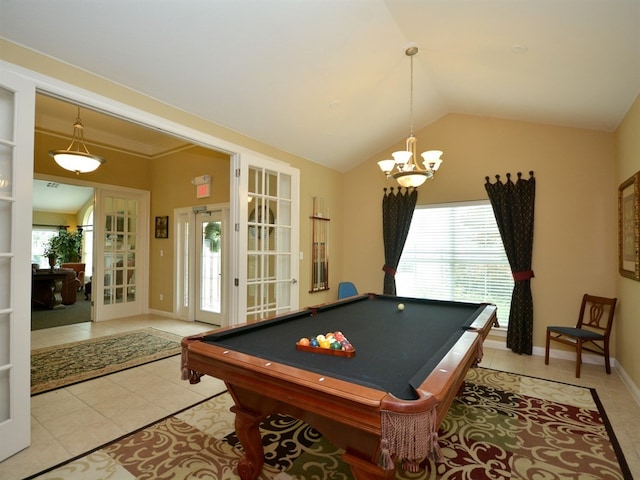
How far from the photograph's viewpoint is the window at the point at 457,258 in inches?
169

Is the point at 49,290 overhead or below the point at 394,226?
below

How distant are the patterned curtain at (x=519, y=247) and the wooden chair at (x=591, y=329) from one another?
0.99ft

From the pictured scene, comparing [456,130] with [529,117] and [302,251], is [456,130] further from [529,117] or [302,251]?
[302,251]

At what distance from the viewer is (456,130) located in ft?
14.8

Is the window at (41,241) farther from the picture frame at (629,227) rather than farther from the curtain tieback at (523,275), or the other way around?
the picture frame at (629,227)

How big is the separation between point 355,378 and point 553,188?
3887 mm

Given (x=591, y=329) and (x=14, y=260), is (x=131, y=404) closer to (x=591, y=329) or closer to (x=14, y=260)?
(x=14, y=260)

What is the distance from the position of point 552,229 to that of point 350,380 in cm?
384

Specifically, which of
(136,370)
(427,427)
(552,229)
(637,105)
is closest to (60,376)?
(136,370)

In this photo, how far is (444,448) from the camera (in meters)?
2.06

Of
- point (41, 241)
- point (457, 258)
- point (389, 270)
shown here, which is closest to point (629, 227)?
point (457, 258)

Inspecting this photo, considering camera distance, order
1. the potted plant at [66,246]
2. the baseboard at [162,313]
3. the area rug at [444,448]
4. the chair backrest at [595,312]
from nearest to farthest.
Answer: the area rug at [444,448] → the chair backrest at [595,312] → the baseboard at [162,313] → the potted plant at [66,246]

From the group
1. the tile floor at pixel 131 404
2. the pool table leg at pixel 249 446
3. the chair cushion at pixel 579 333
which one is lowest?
the tile floor at pixel 131 404

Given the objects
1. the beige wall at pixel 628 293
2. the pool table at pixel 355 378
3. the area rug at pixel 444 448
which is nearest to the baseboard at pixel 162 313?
the area rug at pixel 444 448
